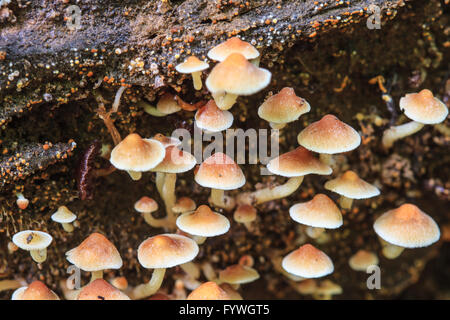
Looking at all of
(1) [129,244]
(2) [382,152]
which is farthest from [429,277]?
(1) [129,244]

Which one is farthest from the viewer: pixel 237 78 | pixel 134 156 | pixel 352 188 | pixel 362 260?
pixel 362 260

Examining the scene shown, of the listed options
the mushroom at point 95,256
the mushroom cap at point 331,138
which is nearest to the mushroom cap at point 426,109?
the mushroom cap at point 331,138

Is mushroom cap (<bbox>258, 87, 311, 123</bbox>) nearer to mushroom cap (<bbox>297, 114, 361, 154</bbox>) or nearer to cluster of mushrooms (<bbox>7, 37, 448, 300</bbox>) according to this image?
cluster of mushrooms (<bbox>7, 37, 448, 300</bbox>)

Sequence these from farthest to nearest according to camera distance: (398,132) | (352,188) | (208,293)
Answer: (398,132) → (352,188) → (208,293)

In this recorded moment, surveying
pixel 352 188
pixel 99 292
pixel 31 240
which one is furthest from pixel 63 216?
pixel 352 188

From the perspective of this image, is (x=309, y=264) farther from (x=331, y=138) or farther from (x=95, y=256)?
(x=95, y=256)

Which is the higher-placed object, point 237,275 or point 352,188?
point 352,188

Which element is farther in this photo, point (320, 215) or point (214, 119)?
point (320, 215)

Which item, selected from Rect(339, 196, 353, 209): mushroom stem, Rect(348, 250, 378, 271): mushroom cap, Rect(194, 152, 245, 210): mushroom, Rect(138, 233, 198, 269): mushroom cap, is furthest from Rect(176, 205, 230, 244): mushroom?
Rect(348, 250, 378, 271): mushroom cap
